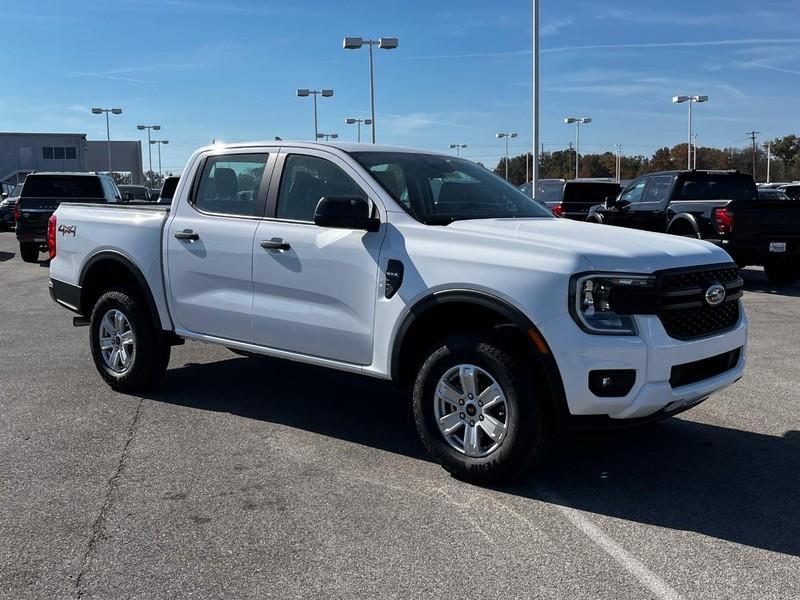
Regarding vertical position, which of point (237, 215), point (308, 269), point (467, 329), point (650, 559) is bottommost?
point (650, 559)

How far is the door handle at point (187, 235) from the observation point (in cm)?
580

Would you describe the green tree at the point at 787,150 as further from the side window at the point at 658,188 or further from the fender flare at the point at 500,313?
the fender flare at the point at 500,313

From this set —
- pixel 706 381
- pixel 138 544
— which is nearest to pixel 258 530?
pixel 138 544

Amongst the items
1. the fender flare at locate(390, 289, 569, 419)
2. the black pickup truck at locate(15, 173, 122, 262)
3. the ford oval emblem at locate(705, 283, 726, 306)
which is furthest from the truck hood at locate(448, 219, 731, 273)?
the black pickup truck at locate(15, 173, 122, 262)

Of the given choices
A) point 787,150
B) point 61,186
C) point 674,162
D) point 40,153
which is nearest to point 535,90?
point 61,186

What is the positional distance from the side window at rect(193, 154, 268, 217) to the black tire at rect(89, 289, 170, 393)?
0.98 m

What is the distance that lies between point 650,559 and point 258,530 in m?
1.80

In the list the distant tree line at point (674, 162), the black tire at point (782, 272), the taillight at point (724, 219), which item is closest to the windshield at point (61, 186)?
the taillight at point (724, 219)

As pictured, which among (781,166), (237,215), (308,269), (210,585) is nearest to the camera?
(210,585)

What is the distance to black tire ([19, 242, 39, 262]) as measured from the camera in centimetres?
1781

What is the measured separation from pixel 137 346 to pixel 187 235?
103cm

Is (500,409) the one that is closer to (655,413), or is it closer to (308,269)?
(655,413)

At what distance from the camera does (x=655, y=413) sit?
4.23 metres

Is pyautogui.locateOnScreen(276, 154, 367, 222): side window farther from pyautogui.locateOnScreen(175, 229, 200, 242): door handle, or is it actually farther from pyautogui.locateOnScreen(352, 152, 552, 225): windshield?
pyautogui.locateOnScreen(175, 229, 200, 242): door handle
